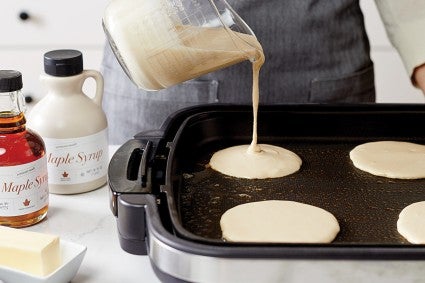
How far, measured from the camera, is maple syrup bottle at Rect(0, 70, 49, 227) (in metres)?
0.94

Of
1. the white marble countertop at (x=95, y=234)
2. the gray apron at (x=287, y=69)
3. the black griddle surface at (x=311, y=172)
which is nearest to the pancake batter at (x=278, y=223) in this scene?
the black griddle surface at (x=311, y=172)

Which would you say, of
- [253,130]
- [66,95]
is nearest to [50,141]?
[66,95]

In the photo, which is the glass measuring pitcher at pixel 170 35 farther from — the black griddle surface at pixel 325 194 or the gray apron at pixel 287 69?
the gray apron at pixel 287 69

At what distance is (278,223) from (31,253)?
0.32m

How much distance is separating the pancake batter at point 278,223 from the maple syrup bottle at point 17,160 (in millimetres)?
259

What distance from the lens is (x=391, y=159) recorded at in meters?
1.15

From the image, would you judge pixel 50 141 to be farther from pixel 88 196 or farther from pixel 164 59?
pixel 164 59

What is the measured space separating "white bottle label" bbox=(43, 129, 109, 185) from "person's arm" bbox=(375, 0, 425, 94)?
624 millimetres

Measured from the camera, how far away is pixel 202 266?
0.76 metres

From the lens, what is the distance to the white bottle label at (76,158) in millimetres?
1043

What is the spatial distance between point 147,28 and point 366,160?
419mm

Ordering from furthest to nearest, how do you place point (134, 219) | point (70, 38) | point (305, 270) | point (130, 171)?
point (70, 38) < point (130, 171) < point (134, 219) < point (305, 270)

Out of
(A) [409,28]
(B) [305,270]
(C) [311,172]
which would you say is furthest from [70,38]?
(B) [305,270]

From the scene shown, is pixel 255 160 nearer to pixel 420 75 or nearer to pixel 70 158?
pixel 70 158
